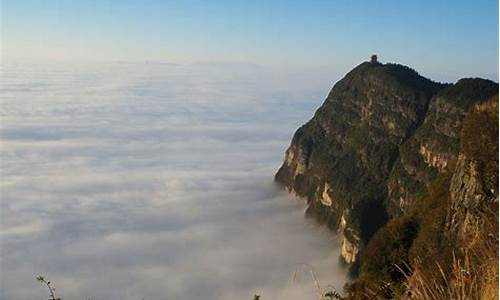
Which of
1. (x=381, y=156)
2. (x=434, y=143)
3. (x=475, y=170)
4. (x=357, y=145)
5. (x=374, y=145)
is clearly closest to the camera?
(x=475, y=170)

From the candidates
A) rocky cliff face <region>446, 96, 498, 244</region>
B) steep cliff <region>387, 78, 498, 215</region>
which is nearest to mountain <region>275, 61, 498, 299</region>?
steep cliff <region>387, 78, 498, 215</region>

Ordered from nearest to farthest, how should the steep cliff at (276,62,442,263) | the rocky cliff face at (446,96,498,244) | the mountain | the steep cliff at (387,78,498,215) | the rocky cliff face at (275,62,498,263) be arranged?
the rocky cliff face at (446,96,498,244), the mountain, the steep cliff at (387,78,498,215), the rocky cliff face at (275,62,498,263), the steep cliff at (276,62,442,263)

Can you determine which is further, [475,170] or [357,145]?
[357,145]

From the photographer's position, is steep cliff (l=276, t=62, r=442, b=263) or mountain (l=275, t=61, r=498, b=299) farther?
steep cliff (l=276, t=62, r=442, b=263)

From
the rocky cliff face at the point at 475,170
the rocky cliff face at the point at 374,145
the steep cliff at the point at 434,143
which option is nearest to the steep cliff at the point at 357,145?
the rocky cliff face at the point at 374,145

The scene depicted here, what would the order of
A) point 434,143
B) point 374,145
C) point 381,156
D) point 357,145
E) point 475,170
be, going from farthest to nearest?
point 357,145, point 374,145, point 381,156, point 434,143, point 475,170

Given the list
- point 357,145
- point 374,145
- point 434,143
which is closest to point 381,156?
point 374,145

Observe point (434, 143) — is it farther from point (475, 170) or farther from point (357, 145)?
point (475, 170)

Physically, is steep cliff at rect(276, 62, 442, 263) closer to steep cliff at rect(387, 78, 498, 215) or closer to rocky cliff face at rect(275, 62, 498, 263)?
rocky cliff face at rect(275, 62, 498, 263)
